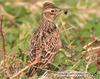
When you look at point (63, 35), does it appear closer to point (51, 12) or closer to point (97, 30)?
point (97, 30)

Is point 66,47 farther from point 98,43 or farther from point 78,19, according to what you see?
point 78,19

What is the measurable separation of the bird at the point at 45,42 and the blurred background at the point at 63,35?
0.20 meters

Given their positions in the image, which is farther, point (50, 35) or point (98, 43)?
point (98, 43)

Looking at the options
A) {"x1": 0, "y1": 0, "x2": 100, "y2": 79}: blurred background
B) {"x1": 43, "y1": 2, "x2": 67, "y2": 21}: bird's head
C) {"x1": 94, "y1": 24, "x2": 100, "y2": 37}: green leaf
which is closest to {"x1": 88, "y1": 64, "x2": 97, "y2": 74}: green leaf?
{"x1": 0, "y1": 0, "x2": 100, "y2": 79}: blurred background

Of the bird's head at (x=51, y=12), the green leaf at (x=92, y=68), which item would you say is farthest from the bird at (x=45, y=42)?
the green leaf at (x=92, y=68)

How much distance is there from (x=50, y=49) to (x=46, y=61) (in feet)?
0.82

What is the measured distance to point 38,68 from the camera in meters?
10.2

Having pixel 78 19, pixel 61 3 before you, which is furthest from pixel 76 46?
pixel 61 3

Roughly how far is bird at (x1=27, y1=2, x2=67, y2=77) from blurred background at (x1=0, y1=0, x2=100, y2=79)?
A: 0.20 metres

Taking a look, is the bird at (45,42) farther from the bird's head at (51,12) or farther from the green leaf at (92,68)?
the green leaf at (92,68)

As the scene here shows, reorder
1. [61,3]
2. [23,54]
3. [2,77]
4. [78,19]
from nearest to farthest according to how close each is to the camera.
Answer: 1. [2,77]
2. [23,54]
3. [78,19]
4. [61,3]

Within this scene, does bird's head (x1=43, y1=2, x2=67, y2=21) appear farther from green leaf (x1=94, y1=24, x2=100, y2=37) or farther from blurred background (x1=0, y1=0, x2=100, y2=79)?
green leaf (x1=94, y1=24, x2=100, y2=37)

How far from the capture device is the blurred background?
10.6 meters

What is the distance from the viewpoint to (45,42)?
10414 millimetres
